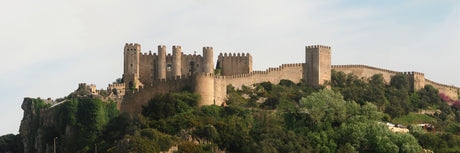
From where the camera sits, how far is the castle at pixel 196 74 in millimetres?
57562

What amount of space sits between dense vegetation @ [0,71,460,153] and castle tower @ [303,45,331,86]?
5397 mm

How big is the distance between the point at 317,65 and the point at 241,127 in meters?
18.3

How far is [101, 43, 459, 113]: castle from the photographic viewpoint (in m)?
57.6

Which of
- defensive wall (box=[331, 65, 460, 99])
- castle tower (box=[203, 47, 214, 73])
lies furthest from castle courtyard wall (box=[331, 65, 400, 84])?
castle tower (box=[203, 47, 214, 73])

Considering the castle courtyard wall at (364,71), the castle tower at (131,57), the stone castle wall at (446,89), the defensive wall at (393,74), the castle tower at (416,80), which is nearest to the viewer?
the castle tower at (131,57)

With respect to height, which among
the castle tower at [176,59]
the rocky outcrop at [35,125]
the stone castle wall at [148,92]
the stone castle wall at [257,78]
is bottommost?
the rocky outcrop at [35,125]

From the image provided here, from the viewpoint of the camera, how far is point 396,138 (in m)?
54.1

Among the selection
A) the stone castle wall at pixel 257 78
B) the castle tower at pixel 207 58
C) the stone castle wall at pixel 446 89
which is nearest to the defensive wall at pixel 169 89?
the stone castle wall at pixel 257 78

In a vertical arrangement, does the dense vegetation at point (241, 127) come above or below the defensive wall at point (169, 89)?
below

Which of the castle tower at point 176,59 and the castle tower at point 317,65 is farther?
Result: the castle tower at point 317,65

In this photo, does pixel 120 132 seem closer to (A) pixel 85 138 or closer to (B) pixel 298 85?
(A) pixel 85 138

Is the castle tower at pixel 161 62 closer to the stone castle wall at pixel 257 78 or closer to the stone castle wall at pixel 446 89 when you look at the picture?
the stone castle wall at pixel 257 78

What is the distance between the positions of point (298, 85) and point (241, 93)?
26.8 ft

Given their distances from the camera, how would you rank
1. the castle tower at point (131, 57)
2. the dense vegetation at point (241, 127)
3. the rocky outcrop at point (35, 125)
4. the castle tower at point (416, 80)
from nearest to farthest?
the dense vegetation at point (241, 127)
the rocky outcrop at point (35, 125)
the castle tower at point (131, 57)
the castle tower at point (416, 80)
